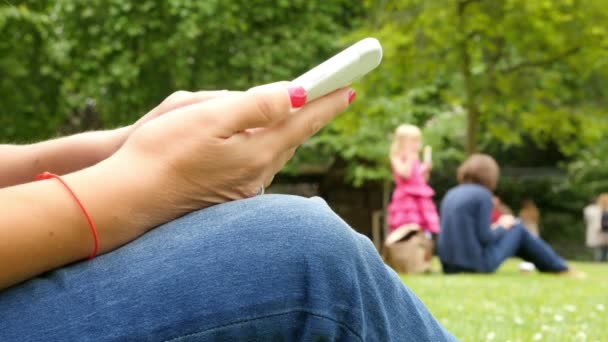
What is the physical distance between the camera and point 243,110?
1316 mm

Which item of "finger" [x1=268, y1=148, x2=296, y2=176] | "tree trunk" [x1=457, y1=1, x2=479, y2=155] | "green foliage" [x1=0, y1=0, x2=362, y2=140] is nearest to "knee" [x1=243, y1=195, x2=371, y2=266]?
"finger" [x1=268, y1=148, x2=296, y2=176]

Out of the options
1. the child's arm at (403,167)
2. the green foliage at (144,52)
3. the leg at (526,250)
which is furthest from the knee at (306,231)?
the green foliage at (144,52)

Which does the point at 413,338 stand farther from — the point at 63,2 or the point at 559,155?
the point at 559,155

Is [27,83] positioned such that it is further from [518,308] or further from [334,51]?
[518,308]

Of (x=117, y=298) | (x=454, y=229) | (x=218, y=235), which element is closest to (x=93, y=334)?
(x=117, y=298)

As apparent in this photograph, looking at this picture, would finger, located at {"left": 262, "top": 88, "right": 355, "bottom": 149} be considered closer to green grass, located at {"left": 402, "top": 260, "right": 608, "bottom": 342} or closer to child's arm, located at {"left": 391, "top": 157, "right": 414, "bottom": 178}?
green grass, located at {"left": 402, "top": 260, "right": 608, "bottom": 342}

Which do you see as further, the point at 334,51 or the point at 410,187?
the point at 334,51

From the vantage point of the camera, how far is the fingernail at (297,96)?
1387 millimetres

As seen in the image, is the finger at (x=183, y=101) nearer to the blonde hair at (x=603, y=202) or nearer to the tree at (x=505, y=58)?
the tree at (x=505, y=58)

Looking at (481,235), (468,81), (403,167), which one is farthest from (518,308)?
(468,81)

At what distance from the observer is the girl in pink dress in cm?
1022

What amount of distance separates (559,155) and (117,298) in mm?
30377

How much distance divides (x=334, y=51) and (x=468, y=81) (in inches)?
124

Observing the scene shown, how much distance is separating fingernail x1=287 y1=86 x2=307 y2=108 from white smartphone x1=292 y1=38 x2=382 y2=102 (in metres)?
0.01
